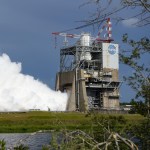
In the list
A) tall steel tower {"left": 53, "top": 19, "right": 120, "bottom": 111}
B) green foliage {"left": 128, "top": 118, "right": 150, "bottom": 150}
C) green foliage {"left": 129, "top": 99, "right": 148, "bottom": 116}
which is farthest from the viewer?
tall steel tower {"left": 53, "top": 19, "right": 120, "bottom": 111}

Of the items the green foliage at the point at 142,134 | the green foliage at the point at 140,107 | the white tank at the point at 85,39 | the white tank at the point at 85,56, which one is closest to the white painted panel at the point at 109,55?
the white tank at the point at 85,56

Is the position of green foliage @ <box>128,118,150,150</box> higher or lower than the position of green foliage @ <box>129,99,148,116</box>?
lower

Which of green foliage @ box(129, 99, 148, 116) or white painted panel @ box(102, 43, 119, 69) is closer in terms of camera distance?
green foliage @ box(129, 99, 148, 116)

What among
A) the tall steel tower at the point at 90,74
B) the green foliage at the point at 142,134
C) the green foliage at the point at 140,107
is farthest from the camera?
the tall steel tower at the point at 90,74

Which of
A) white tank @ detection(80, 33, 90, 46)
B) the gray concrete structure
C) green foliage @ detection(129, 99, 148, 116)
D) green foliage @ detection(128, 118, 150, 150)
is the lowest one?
green foliage @ detection(128, 118, 150, 150)

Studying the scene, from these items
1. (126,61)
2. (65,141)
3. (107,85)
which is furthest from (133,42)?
(107,85)

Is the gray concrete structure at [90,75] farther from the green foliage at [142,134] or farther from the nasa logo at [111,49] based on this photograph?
the green foliage at [142,134]

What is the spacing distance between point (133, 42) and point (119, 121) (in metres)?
2.09

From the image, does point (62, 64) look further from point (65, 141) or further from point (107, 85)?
point (65, 141)

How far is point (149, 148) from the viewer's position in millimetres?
7973

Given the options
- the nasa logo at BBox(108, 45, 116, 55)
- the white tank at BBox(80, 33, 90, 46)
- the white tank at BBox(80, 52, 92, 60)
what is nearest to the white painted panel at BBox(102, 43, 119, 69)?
the nasa logo at BBox(108, 45, 116, 55)

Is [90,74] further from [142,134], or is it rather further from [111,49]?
[142,134]

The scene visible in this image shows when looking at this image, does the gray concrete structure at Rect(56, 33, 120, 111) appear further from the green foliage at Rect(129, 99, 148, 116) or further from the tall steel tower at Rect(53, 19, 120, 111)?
the green foliage at Rect(129, 99, 148, 116)

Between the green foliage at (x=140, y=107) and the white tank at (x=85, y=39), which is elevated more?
the white tank at (x=85, y=39)
